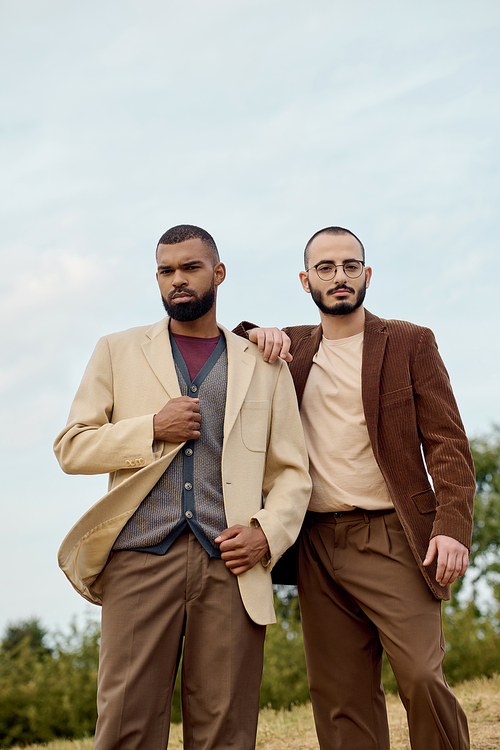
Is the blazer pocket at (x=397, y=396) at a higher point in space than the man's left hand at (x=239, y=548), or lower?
higher

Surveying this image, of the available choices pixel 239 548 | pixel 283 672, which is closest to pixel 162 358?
pixel 239 548

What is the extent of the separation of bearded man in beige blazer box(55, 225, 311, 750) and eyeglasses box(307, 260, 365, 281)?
2.55ft

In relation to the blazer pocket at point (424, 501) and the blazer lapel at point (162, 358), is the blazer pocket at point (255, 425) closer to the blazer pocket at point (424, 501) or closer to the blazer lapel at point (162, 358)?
the blazer lapel at point (162, 358)

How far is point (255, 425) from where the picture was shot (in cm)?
358

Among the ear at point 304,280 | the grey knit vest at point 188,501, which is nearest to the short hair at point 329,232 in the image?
the ear at point 304,280

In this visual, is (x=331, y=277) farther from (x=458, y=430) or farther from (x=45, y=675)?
(x=45, y=675)

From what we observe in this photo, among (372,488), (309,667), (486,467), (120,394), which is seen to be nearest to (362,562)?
(372,488)

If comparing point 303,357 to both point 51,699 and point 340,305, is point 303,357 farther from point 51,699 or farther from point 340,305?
point 51,699

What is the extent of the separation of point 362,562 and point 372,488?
38cm

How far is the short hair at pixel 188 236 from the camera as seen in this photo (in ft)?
12.2

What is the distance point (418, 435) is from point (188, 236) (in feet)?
5.24

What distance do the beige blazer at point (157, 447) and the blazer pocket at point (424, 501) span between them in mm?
614

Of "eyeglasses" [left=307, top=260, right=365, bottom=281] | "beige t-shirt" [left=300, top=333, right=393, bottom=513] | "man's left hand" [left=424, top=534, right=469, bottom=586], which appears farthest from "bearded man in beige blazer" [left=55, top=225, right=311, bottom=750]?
"eyeglasses" [left=307, top=260, right=365, bottom=281]

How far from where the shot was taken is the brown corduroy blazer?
3.70 m
